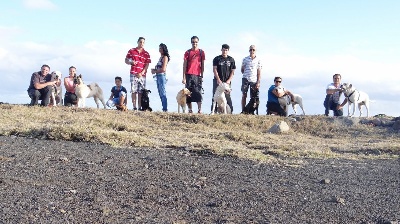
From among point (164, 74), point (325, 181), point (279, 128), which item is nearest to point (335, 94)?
point (279, 128)

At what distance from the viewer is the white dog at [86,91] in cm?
1371

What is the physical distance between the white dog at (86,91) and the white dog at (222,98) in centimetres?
307

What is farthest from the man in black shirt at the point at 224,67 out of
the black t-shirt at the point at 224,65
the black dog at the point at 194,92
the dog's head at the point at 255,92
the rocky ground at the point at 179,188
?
the rocky ground at the point at 179,188

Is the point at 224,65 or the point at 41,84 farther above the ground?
the point at 224,65

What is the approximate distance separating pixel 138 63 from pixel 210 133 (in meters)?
3.01

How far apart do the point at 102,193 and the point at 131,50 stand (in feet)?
26.6

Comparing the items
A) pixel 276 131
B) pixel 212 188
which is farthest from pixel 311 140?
pixel 212 188

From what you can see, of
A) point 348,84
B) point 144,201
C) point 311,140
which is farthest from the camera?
point 348,84

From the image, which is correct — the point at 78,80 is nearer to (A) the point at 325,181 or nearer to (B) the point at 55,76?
(B) the point at 55,76

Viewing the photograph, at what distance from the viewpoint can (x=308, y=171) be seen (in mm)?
6617

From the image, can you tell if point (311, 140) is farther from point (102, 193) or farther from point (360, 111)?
point (102, 193)

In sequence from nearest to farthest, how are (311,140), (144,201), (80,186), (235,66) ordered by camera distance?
1. (144,201)
2. (80,186)
3. (311,140)
4. (235,66)

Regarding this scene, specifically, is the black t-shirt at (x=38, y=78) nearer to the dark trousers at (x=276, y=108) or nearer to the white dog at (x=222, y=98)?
the white dog at (x=222, y=98)

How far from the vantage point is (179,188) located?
5.37 metres
